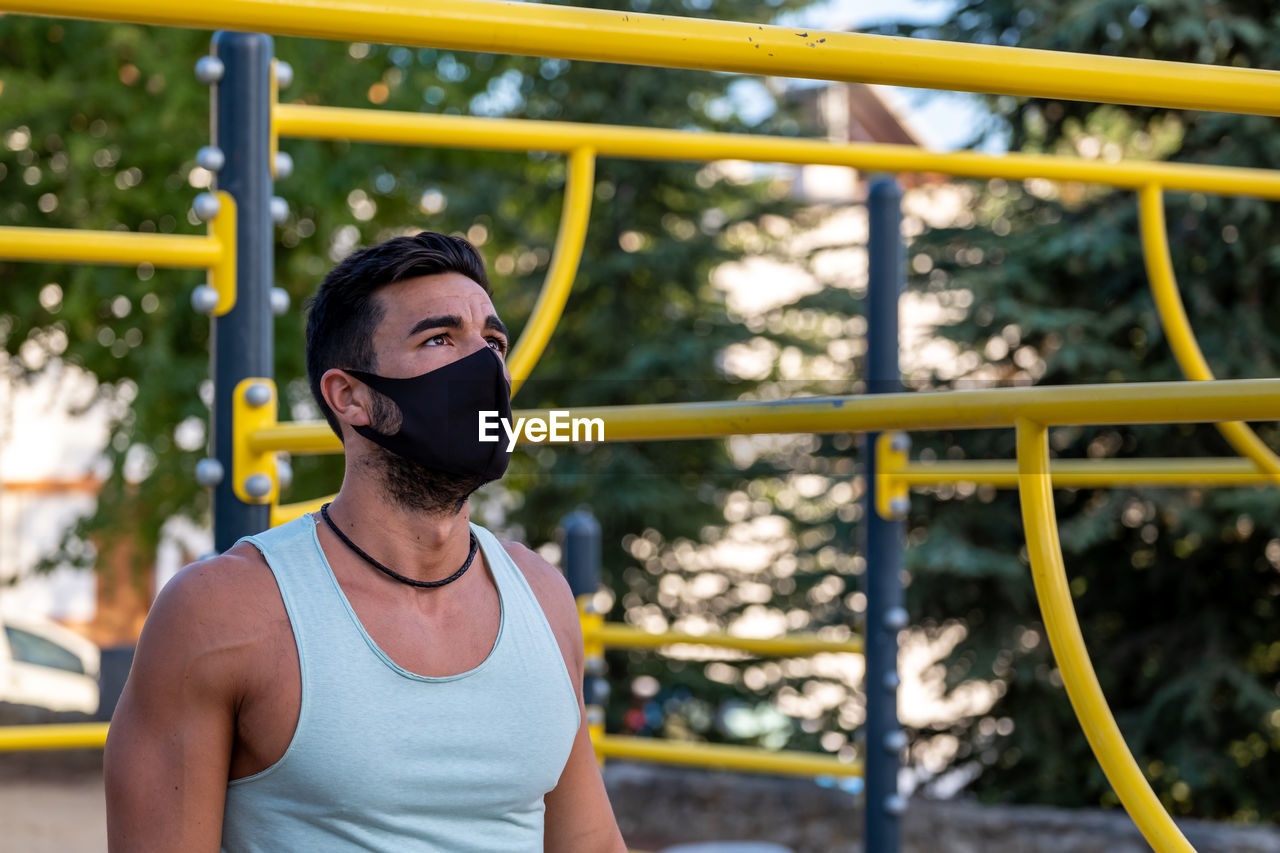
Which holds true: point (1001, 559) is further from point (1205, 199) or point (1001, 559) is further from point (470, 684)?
point (470, 684)

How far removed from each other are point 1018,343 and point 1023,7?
1571 mm

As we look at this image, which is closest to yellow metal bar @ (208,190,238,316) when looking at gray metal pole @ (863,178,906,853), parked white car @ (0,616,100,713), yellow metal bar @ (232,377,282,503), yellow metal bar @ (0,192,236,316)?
yellow metal bar @ (0,192,236,316)

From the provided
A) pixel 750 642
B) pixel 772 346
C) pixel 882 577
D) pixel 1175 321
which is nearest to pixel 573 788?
pixel 1175 321

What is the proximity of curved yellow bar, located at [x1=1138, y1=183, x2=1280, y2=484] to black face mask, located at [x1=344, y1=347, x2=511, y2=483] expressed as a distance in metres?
1.53

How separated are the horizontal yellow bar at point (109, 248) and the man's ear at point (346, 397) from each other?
2.00 ft

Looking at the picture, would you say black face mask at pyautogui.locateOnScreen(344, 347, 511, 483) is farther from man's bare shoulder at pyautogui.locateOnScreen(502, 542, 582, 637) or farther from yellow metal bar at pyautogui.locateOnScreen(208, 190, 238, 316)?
yellow metal bar at pyautogui.locateOnScreen(208, 190, 238, 316)

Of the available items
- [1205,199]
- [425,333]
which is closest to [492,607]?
[425,333]

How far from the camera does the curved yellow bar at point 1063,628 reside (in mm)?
1118

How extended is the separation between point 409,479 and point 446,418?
0.07 meters

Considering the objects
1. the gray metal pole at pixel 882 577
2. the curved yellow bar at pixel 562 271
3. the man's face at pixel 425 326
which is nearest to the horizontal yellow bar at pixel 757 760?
the gray metal pole at pixel 882 577

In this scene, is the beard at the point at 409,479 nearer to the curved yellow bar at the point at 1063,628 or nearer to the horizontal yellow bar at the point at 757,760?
the curved yellow bar at the point at 1063,628

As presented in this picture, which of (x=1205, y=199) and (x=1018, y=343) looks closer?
(x=1205, y=199)

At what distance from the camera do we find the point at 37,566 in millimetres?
7113

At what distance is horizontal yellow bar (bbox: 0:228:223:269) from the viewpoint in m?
1.79
